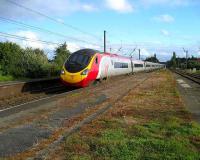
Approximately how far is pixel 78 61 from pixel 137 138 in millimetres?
15363

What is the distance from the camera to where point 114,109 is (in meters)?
13.3

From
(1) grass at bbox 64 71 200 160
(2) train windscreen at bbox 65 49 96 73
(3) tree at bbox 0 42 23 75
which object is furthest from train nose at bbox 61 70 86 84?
(3) tree at bbox 0 42 23 75

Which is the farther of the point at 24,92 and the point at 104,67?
the point at 104,67

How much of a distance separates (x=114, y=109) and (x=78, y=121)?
285 cm

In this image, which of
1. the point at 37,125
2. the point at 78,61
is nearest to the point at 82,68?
the point at 78,61

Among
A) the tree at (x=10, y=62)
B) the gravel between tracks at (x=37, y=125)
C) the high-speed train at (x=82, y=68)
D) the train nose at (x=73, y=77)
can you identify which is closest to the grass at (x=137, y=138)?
the gravel between tracks at (x=37, y=125)

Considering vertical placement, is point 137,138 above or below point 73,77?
below

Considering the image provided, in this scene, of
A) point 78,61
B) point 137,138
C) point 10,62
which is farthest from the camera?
point 10,62

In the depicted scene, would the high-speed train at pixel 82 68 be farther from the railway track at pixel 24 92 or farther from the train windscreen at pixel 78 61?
the railway track at pixel 24 92

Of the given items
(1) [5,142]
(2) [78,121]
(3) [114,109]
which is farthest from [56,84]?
(1) [5,142]

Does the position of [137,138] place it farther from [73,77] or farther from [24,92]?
[24,92]

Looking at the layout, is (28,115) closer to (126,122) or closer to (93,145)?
(126,122)

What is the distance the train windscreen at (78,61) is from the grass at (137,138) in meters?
10.9

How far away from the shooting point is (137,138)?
8258 millimetres
